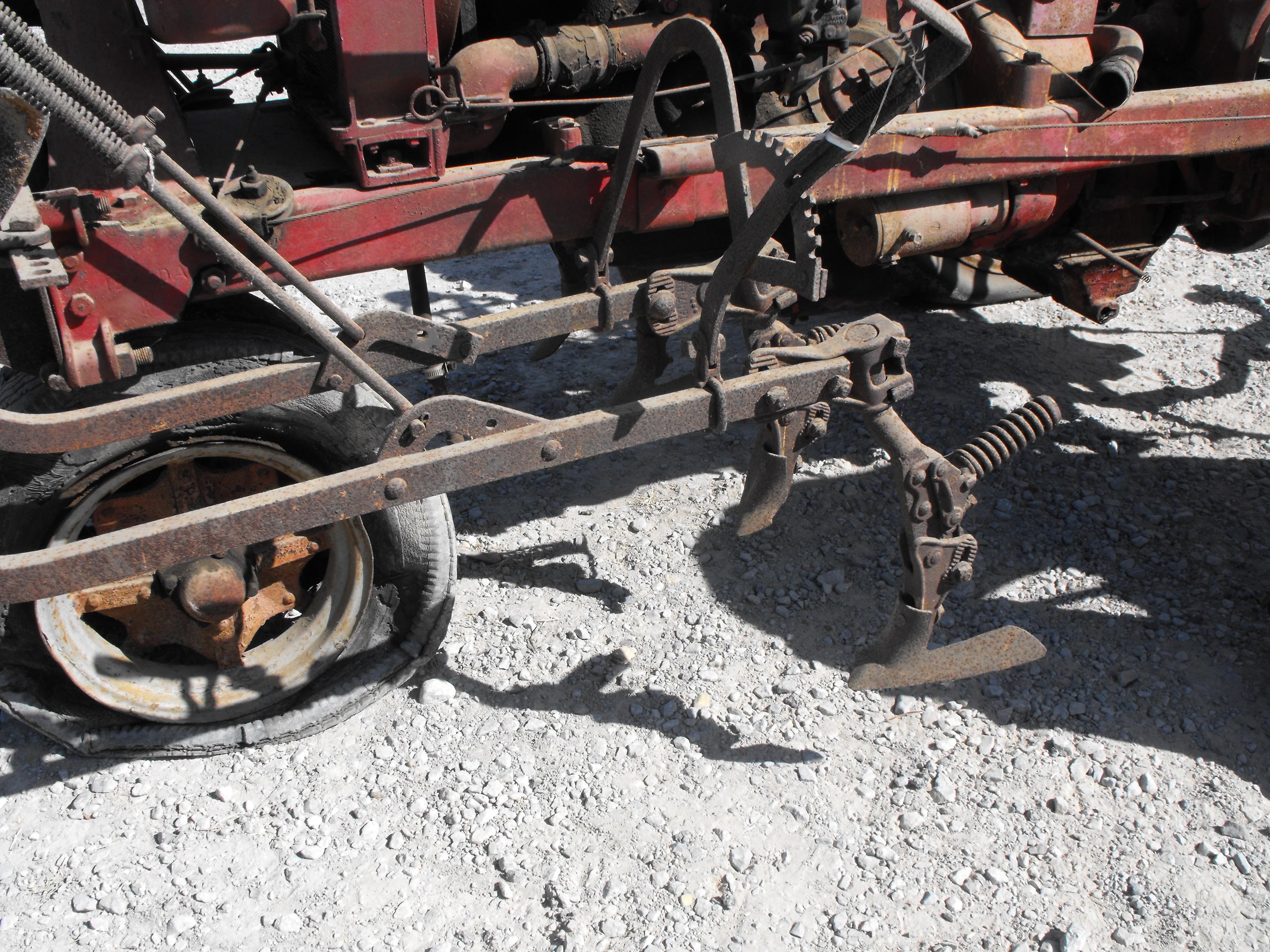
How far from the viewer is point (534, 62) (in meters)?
2.87

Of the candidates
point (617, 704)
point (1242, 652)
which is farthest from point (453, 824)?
point (1242, 652)

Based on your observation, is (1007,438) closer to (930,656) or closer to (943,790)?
(930,656)

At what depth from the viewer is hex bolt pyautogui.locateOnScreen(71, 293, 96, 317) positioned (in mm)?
2115

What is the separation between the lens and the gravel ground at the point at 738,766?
A: 228cm

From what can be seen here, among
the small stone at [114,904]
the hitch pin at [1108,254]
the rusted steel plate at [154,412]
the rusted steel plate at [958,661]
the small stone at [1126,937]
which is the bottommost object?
the small stone at [1126,937]

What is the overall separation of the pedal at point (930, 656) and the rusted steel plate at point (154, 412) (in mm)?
1600

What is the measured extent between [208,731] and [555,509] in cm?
143

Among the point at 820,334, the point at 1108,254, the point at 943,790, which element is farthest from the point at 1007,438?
the point at 1108,254

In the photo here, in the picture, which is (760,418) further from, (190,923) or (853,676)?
(190,923)

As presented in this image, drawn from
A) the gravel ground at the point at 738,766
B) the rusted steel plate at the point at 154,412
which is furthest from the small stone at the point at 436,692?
the rusted steel plate at the point at 154,412

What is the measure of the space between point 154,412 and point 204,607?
61cm

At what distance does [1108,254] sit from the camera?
345 centimetres

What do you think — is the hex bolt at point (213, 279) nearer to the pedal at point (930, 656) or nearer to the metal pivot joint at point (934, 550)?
the metal pivot joint at point (934, 550)

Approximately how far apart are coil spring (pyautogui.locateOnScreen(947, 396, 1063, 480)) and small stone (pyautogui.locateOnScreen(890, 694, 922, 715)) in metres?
0.67
